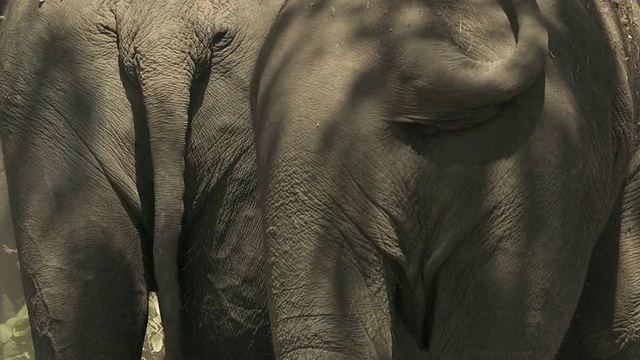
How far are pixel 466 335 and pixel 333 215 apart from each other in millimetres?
393

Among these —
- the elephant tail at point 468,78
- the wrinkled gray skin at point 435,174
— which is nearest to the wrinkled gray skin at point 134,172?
the wrinkled gray skin at point 435,174

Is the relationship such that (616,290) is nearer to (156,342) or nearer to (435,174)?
(435,174)

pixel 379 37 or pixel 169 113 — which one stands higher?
pixel 379 37

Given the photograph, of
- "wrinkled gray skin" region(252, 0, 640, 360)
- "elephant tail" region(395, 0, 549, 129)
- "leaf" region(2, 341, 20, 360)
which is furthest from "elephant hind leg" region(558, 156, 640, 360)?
"leaf" region(2, 341, 20, 360)

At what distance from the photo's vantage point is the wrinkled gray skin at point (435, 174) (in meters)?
3.12

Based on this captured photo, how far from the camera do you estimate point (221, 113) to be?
3.87 m

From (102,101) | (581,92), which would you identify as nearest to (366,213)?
(581,92)

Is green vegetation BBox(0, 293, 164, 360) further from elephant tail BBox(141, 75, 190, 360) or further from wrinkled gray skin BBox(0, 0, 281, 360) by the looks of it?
elephant tail BBox(141, 75, 190, 360)

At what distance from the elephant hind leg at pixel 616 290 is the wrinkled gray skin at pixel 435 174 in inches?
14.8

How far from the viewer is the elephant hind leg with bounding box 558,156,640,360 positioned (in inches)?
144

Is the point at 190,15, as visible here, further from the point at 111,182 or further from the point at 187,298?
the point at 187,298

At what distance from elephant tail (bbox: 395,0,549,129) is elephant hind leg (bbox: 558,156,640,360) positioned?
684 mm

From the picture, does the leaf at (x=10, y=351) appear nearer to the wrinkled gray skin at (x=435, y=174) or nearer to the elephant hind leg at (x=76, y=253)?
the elephant hind leg at (x=76, y=253)

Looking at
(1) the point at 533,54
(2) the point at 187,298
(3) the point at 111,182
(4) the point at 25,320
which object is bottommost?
(4) the point at 25,320
